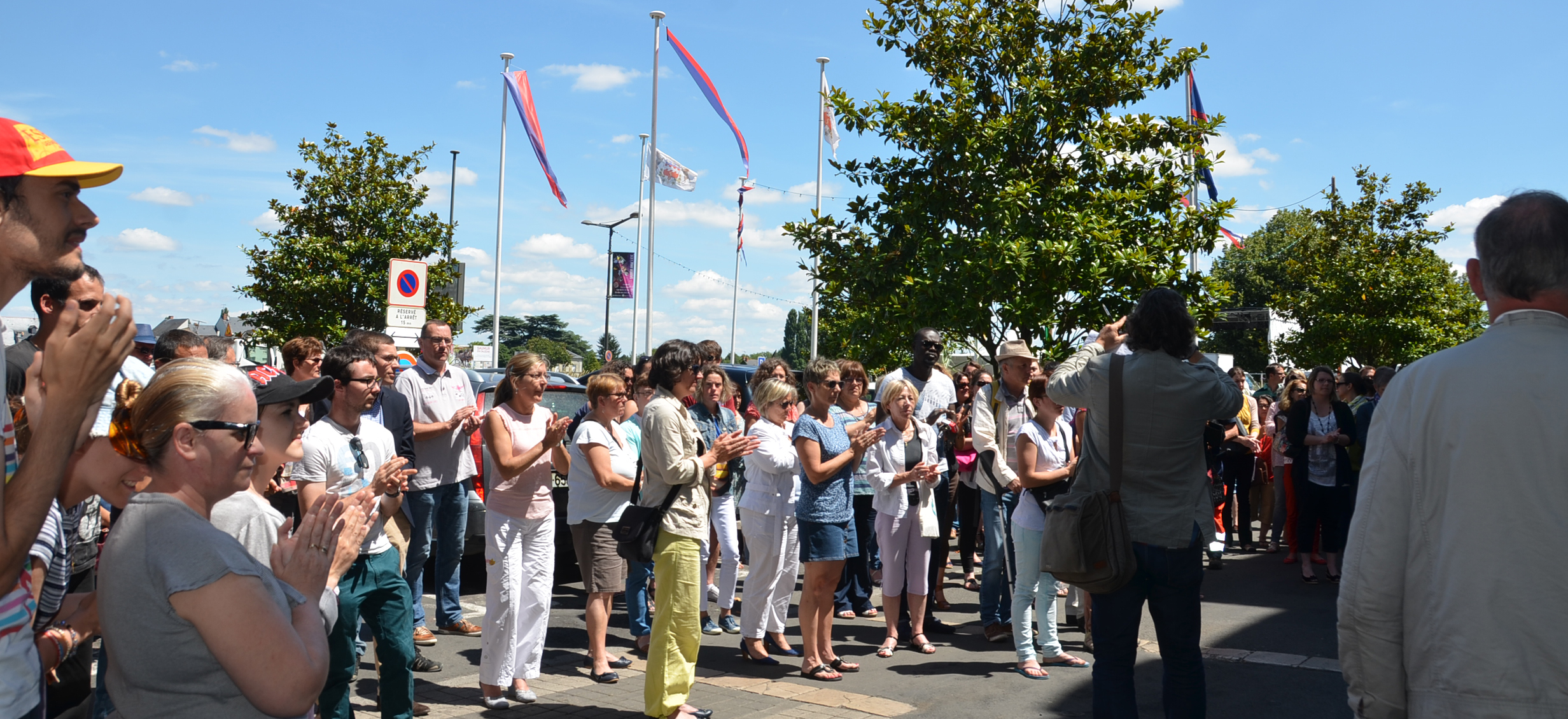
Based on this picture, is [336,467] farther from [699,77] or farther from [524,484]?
[699,77]

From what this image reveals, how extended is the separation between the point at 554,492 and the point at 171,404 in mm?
6224

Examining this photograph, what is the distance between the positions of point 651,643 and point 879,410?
2715mm

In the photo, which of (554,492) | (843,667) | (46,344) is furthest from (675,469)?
(46,344)

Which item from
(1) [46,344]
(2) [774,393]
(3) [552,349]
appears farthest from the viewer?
(3) [552,349]

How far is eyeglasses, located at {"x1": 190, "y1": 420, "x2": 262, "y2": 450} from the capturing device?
228 cm

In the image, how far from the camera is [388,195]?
78.7 ft

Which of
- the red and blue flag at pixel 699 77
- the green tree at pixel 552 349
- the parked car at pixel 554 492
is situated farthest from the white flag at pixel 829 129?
the green tree at pixel 552 349

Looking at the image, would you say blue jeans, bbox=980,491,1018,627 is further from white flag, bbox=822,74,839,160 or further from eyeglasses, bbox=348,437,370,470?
white flag, bbox=822,74,839,160

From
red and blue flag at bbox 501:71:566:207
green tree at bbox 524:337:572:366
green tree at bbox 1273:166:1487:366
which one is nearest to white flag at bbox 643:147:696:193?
red and blue flag at bbox 501:71:566:207

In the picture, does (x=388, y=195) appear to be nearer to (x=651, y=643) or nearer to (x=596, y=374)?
(x=596, y=374)

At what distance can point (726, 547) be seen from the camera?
7.93 metres

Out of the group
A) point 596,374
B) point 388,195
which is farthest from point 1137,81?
point 388,195

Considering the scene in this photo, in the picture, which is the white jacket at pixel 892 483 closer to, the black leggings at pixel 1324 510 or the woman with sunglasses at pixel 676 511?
the woman with sunglasses at pixel 676 511

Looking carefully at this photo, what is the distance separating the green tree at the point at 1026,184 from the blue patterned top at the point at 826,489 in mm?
4001
